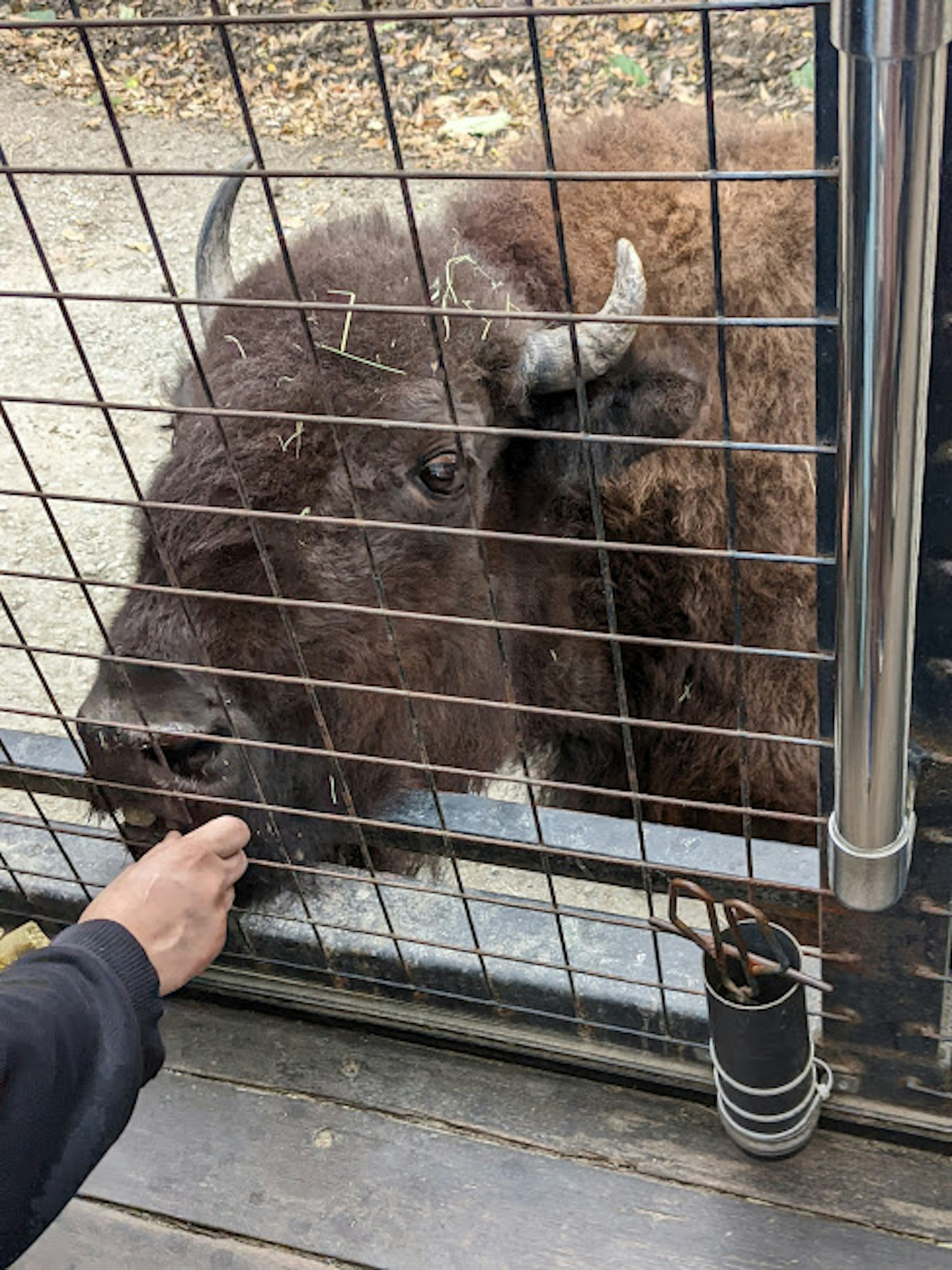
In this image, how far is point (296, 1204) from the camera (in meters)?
2.57

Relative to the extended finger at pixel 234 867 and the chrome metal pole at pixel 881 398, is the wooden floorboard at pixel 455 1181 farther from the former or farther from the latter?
the chrome metal pole at pixel 881 398

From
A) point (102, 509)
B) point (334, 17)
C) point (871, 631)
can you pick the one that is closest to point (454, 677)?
point (871, 631)

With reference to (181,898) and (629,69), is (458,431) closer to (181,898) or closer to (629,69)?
(181,898)

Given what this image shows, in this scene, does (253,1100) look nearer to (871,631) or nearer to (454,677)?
(454,677)

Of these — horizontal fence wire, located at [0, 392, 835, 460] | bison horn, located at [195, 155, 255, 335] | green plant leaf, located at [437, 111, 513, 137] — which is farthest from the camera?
green plant leaf, located at [437, 111, 513, 137]

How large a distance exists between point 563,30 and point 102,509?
5.92m

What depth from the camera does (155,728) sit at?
244 cm

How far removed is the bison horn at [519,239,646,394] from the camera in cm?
254

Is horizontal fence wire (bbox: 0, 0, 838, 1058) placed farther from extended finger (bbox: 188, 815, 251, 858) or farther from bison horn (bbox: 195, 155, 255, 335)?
bison horn (bbox: 195, 155, 255, 335)

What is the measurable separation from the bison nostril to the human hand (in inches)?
4.5

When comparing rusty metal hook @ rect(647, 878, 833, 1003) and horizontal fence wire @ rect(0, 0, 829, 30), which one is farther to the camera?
rusty metal hook @ rect(647, 878, 833, 1003)

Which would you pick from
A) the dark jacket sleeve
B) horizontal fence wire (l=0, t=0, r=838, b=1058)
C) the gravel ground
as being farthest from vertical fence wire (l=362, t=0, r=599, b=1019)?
the gravel ground

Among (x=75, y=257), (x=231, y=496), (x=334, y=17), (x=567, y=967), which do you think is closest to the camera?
(x=334, y=17)

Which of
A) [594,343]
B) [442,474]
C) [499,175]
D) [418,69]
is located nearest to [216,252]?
[442,474]
